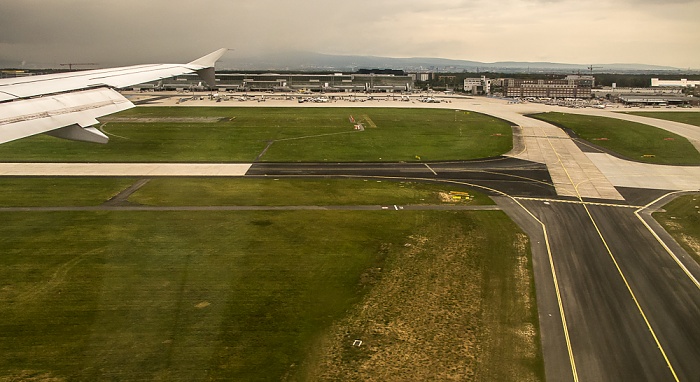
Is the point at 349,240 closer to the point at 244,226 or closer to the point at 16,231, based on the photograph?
the point at 244,226

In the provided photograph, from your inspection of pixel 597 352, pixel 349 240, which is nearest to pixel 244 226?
pixel 349 240

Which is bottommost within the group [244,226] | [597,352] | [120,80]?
[597,352]

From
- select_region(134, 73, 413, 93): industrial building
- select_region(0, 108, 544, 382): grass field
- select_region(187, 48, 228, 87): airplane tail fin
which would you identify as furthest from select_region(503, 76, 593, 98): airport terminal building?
select_region(187, 48, 228, 87): airplane tail fin

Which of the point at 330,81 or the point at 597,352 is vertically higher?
the point at 330,81

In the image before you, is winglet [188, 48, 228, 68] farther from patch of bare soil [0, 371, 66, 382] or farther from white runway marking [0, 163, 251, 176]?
patch of bare soil [0, 371, 66, 382]

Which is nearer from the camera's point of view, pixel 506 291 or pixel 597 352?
pixel 597 352

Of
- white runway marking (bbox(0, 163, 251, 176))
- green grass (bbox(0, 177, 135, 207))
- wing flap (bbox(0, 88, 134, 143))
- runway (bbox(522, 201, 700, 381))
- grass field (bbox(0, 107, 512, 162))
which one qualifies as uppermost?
wing flap (bbox(0, 88, 134, 143))
